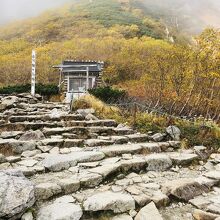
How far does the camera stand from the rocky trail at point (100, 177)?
4324mm

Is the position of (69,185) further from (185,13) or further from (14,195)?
(185,13)

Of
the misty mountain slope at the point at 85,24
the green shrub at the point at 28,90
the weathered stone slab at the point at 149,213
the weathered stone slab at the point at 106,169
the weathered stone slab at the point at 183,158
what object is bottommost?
the green shrub at the point at 28,90

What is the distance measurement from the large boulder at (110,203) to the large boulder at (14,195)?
0.82 meters

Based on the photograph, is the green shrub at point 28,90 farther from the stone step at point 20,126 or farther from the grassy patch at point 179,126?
the stone step at point 20,126

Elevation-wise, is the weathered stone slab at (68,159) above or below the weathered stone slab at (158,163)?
above

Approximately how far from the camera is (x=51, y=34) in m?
55.8

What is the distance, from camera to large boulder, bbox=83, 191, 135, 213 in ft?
14.4

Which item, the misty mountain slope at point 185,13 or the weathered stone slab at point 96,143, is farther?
the misty mountain slope at point 185,13

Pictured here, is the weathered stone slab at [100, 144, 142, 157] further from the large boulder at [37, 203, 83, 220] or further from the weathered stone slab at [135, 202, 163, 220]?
the large boulder at [37, 203, 83, 220]

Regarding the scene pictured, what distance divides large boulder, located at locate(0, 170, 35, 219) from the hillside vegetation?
849 centimetres

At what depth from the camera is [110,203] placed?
176 inches

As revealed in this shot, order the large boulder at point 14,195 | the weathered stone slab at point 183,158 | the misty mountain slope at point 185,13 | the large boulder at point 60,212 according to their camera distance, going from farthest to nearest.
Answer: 1. the misty mountain slope at point 185,13
2. the weathered stone slab at point 183,158
3. the large boulder at point 60,212
4. the large boulder at point 14,195

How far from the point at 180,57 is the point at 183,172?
7189 millimetres

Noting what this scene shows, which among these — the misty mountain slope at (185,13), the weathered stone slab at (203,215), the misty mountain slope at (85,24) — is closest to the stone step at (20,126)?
the weathered stone slab at (203,215)
